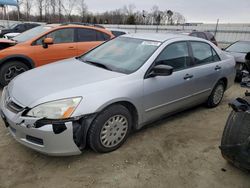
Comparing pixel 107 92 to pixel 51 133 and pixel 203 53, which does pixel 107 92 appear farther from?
pixel 203 53

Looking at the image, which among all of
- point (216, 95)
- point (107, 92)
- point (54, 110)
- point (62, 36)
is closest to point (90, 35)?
point (62, 36)

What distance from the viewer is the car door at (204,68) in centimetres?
405

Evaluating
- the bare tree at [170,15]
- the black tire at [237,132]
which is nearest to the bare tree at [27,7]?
the bare tree at [170,15]

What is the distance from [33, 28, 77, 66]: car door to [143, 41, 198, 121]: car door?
3383 mm

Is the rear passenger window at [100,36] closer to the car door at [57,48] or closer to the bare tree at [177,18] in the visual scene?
the car door at [57,48]

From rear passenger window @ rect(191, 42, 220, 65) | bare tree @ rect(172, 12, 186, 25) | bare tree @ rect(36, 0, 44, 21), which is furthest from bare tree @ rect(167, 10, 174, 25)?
rear passenger window @ rect(191, 42, 220, 65)

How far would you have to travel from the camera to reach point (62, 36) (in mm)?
6188

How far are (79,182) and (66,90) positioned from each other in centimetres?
103

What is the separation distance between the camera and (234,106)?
2.20 metres

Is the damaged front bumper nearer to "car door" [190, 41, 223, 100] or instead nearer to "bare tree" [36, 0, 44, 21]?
"car door" [190, 41, 223, 100]

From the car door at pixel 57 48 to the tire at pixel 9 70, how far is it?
401mm

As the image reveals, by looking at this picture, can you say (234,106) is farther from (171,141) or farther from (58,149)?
(58,149)

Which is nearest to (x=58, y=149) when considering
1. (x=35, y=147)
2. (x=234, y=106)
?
(x=35, y=147)

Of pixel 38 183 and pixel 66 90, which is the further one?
pixel 66 90
